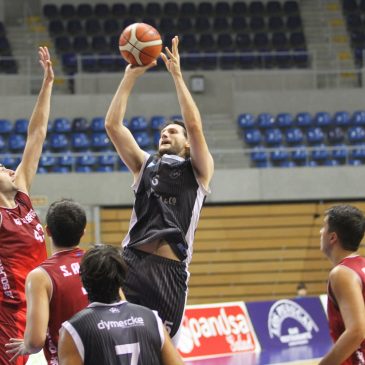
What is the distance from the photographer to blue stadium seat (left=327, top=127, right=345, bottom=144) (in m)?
19.6

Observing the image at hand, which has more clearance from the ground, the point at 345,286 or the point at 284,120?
the point at 284,120

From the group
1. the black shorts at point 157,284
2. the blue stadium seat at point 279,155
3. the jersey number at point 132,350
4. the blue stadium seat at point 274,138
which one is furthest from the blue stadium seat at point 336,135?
the jersey number at point 132,350

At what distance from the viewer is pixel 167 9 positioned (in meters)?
23.4

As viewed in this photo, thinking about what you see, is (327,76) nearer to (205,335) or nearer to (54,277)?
(205,335)

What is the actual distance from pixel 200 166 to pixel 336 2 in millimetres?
20148

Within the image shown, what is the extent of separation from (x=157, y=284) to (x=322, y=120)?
51.3 feet

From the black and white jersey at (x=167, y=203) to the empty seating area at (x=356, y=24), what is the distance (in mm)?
17712

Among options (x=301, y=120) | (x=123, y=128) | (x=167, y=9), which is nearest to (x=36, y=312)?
(x=123, y=128)

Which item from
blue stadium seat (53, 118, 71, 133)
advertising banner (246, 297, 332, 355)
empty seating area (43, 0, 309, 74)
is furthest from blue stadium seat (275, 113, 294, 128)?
advertising banner (246, 297, 332, 355)

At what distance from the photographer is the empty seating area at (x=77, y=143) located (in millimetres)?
18219

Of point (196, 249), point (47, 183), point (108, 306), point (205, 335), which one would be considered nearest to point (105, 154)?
Answer: point (47, 183)

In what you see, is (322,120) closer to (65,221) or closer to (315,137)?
(315,137)

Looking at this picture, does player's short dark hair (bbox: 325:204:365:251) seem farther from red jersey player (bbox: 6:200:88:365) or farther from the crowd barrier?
the crowd barrier

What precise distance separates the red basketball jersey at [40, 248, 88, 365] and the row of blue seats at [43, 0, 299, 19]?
1937cm
